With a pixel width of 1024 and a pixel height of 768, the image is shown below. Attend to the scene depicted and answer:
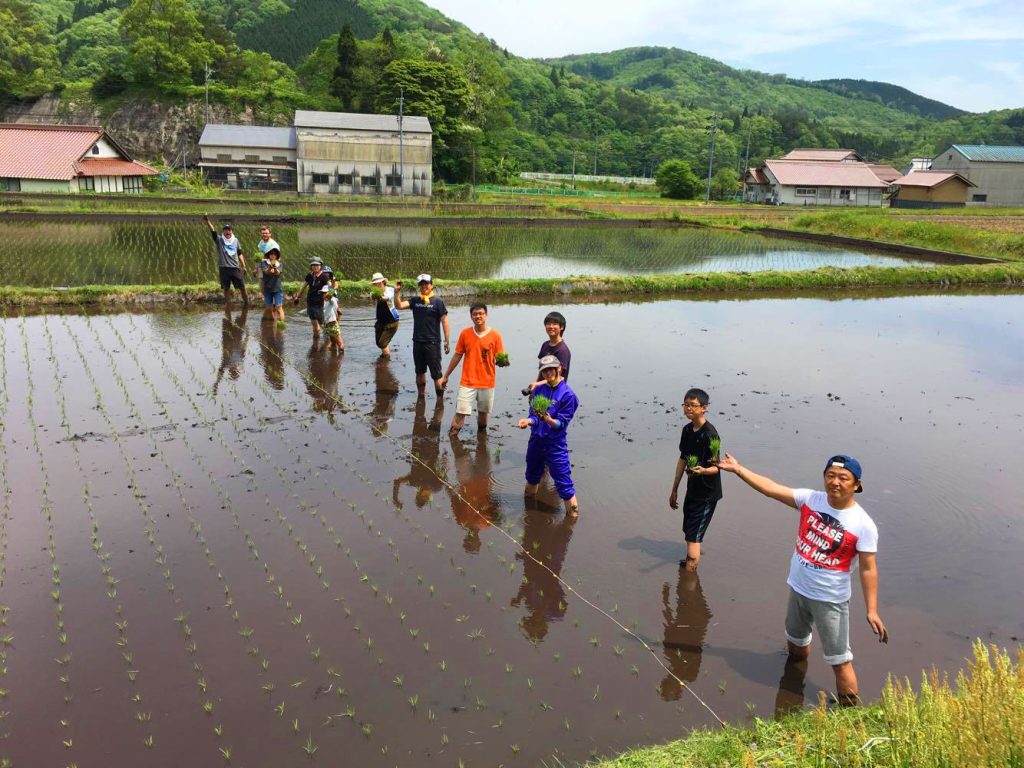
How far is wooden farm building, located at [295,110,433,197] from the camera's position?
49.3 m

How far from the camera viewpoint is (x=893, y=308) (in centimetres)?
1888

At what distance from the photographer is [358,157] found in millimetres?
49875

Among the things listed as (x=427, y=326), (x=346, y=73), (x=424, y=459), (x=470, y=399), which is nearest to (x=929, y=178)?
(x=346, y=73)

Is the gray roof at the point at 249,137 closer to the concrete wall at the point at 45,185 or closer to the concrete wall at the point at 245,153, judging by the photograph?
the concrete wall at the point at 245,153

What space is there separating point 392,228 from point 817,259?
18180mm

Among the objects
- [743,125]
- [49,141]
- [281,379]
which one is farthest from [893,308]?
[743,125]

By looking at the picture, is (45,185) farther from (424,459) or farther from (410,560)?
(410,560)

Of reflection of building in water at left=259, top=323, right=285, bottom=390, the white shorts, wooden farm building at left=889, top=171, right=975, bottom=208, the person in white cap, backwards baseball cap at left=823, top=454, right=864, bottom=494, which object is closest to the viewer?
backwards baseball cap at left=823, top=454, right=864, bottom=494

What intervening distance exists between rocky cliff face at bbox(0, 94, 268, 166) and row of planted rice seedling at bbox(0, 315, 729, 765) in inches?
2349

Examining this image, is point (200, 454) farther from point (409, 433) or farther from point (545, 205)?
point (545, 205)

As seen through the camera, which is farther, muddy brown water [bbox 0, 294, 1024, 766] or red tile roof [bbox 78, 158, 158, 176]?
red tile roof [bbox 78, 158, 158, 176]

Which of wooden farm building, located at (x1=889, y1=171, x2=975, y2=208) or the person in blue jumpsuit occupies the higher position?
wooden farm building, located at (x1=889, y1=171, x2=975, y2=208)

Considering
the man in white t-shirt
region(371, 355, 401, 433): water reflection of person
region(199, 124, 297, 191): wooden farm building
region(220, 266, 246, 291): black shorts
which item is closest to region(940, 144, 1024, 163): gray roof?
region(199, 124, 297, 191): wooden farm building

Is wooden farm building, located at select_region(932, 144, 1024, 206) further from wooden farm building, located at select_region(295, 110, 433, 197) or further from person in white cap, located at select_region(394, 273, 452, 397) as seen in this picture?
person in white cap, located at select_region(394, 273, 452, 397)
